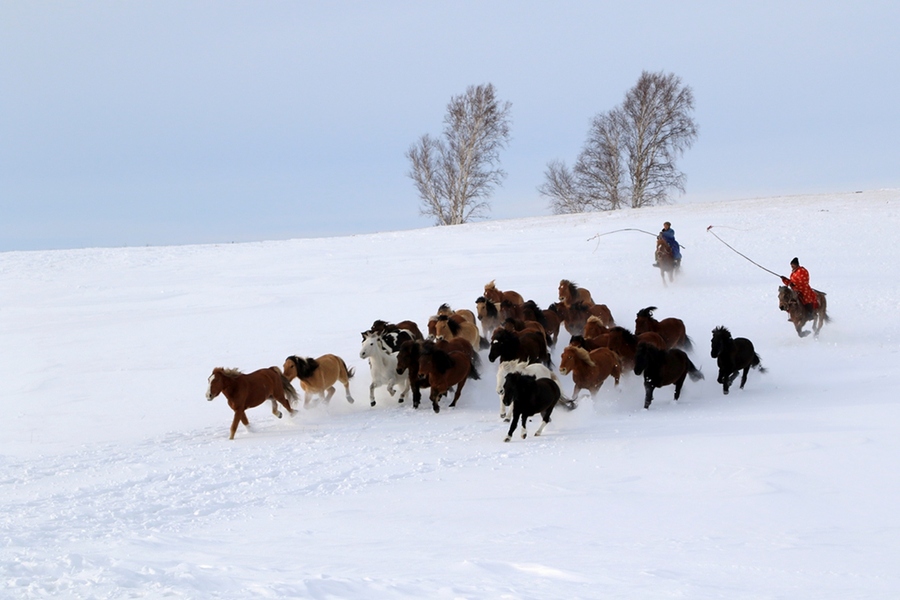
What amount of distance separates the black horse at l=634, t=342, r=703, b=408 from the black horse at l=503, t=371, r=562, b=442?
227 centimetres

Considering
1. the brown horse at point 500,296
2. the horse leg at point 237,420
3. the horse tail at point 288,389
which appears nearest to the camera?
the horse leg at point 237,420

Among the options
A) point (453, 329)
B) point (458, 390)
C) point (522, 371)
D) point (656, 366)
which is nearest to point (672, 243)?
point (453, 329)

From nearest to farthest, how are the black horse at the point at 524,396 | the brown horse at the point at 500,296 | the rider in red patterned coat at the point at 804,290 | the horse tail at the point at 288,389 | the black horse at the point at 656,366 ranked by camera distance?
the black horse at the point at 524,396, the horse tail at the point at 288,389, the black horse at the point at 656,366, the rider in red patterned coat at the point at 804,290, the brown horse at the point at 500,296

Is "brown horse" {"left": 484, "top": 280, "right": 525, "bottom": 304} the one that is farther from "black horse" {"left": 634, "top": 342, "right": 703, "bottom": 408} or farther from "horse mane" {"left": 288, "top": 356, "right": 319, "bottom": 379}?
"horse mane" {"left": 288, "top": 356, "right": 319, "bottom": 379}

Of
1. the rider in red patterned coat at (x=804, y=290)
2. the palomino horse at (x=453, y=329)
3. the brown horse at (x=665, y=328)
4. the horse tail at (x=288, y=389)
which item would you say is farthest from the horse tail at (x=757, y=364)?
the horse tail at (x=288, y=389)

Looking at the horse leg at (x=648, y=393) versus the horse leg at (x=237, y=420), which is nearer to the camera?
the horse leg at (x=237, y=420)

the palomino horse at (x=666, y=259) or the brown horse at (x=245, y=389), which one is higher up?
the palomino horse at (x=666, y=259)

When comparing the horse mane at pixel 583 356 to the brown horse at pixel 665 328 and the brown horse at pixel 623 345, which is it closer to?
the brown horse at pixel 623 345

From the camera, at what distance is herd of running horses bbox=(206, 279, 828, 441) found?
9977mm

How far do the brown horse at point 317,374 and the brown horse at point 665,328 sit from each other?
5.47m

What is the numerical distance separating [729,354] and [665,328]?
203 centimetres

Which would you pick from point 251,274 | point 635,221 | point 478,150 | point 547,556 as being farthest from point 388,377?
point 478,150

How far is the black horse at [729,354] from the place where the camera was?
39.7ft

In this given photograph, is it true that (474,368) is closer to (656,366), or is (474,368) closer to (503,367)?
(503,367)
